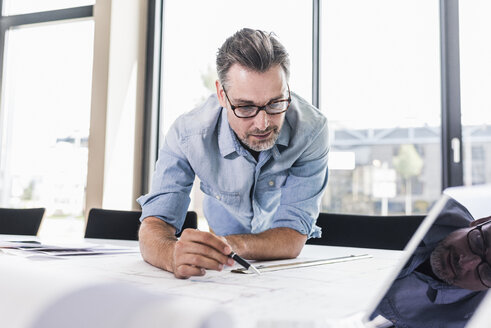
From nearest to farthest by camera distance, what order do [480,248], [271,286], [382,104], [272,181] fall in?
[480,248], [271,286], [272,181], [382,104]

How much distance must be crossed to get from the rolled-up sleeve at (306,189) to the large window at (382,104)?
1647mm

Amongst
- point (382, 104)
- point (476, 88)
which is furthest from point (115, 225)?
point (476, 88)

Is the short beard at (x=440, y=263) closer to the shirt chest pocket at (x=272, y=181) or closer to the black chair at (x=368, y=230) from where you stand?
the shirt chest pocket at (x=272, y=181)

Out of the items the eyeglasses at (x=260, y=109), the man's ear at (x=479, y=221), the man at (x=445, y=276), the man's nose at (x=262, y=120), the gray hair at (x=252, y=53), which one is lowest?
the man at (x=445, y=276)

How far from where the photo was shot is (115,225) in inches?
82.3

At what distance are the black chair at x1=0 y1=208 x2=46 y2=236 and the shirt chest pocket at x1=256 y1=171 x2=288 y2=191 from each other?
1.18 m

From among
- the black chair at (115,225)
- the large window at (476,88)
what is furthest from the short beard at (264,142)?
the large window at (476,88)

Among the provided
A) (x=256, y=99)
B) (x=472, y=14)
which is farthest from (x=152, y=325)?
(x=472, y=14)

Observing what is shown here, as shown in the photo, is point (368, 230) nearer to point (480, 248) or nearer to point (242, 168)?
point (242, 168)

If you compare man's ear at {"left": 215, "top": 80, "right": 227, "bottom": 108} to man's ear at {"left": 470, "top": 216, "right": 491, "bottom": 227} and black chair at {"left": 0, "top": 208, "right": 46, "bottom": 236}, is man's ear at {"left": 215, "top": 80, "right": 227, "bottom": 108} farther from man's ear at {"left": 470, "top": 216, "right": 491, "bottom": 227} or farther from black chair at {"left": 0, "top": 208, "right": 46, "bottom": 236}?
black chair at {"left": 0, "top": 208, "right": 46, "bottom": 236}

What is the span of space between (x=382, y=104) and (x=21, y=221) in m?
2.34

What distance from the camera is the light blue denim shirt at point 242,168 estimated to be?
1.51m

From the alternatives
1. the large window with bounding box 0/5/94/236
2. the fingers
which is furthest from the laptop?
the large window with bounding box 0/5/94/236

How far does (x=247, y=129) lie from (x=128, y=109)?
257 cm
